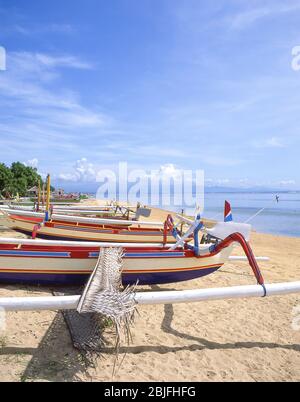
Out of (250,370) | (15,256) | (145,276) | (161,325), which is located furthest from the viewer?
(145,276)

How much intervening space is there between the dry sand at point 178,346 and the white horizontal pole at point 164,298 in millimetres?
658

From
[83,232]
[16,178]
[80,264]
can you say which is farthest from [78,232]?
[16,178]

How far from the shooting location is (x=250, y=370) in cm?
421

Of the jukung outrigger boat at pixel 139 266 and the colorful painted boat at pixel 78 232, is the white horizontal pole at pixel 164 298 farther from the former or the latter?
the colorful painted boat at pixel 78 232

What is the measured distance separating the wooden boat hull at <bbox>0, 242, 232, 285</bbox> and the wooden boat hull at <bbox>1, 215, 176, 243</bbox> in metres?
4.59

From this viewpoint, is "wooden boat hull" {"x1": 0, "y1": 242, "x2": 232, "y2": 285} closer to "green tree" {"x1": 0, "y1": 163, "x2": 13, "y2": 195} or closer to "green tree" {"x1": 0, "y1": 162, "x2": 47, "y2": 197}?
"green tree" {"x1": 0, "y1": 162, "x2": 47, "y2": 197}

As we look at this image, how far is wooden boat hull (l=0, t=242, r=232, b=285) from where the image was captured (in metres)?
6.00

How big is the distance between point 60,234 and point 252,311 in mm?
7505

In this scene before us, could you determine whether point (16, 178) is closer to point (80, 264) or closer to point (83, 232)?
point (83, 232)

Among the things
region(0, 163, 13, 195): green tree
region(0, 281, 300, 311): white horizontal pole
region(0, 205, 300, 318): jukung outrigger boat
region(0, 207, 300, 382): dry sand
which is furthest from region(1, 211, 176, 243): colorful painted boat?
region(0, 163, 13, 195): green tree

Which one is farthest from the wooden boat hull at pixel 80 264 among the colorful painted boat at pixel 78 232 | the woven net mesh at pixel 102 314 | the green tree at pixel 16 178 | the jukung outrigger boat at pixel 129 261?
the green tree at pixel 16 178
